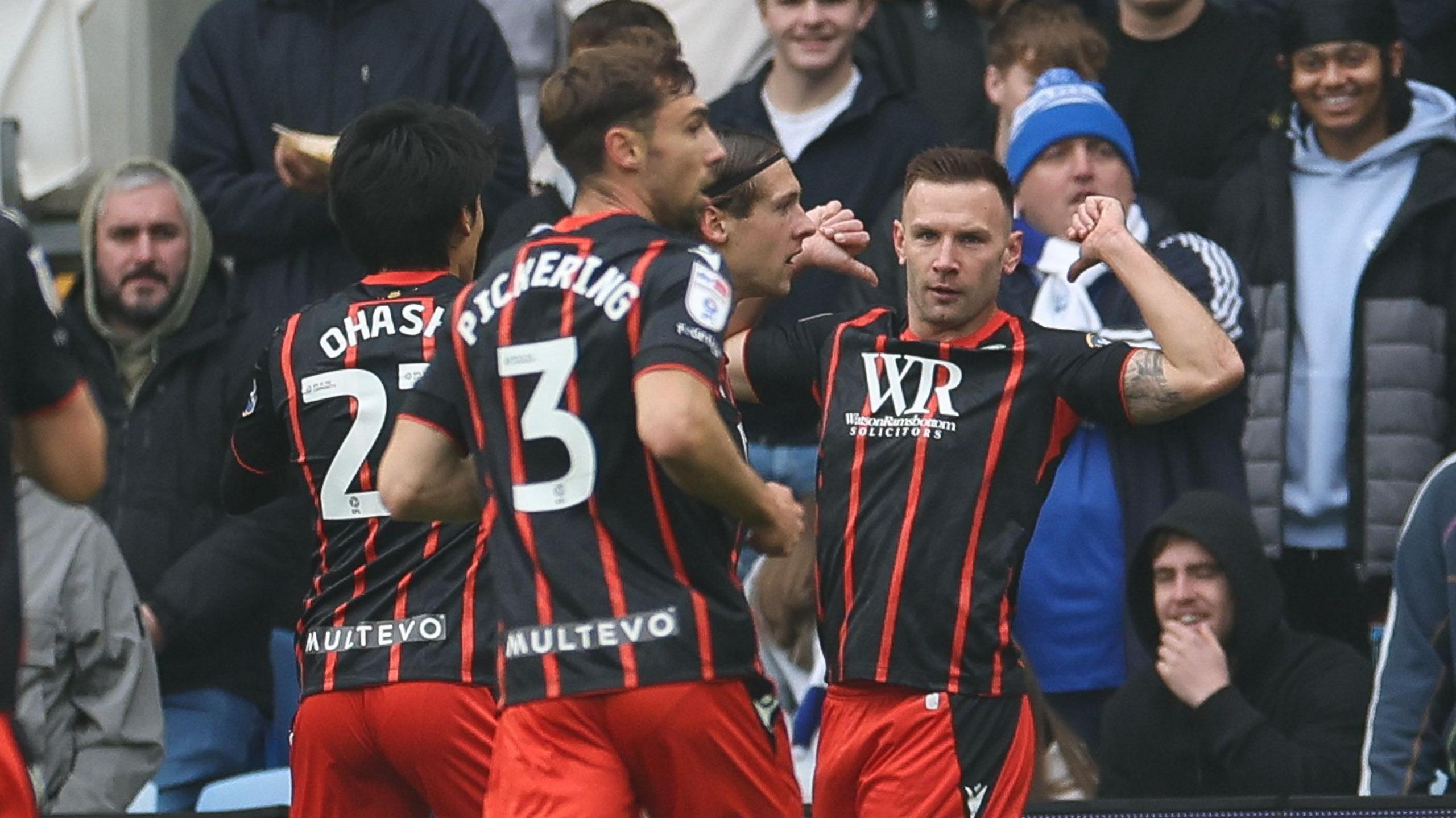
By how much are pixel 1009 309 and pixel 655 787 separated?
3.06 meters

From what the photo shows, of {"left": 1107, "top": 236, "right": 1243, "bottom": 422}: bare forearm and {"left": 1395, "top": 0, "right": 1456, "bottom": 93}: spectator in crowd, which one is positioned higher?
{"left": 1395, "top": 0, "right": 1456, "bottom": 93}: spectator in crowd

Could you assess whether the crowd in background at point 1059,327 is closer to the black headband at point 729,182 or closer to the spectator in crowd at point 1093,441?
the spectator in crowd at point 1093,441

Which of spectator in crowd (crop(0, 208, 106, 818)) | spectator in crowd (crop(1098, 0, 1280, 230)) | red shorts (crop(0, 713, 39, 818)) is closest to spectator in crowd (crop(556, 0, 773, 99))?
spectator in crowd (crop(1098, 0, 1280, 230))

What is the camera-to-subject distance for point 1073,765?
7113mm

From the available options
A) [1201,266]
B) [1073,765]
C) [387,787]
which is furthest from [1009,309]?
[387,787]

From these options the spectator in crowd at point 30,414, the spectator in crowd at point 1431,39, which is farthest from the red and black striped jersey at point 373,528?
the spectator in crowd at point 1431,39

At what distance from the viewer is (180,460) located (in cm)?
801

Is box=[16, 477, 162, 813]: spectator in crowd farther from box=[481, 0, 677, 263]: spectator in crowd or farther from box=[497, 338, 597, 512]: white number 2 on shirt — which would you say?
box=[497, 338, 597, 512]: white number 2 on shirt

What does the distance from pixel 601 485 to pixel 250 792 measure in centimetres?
301

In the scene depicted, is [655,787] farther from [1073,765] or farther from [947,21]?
[947,21]

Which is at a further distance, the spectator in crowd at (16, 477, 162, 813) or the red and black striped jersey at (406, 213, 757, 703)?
the spectator in crowd at (16, 477, 162, 813)

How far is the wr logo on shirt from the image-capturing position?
5.90 meters

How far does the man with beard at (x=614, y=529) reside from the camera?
461 centimetres

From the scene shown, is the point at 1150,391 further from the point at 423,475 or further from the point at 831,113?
the point at 831,113
